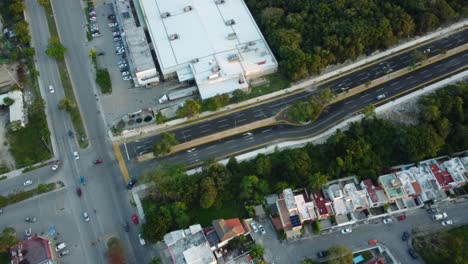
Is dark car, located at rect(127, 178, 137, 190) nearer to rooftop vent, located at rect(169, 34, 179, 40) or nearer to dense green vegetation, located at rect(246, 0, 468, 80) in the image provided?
rooftop vent, located at rect(169, 34, 179, 40)

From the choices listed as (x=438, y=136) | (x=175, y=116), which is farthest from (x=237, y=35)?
(x=438, y=136)

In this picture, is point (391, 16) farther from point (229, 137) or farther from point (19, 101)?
point (19, 101)

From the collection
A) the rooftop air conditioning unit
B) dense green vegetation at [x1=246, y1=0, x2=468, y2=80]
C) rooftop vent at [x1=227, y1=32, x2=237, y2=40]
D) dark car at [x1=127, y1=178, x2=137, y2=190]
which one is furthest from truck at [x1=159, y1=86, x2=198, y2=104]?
dense green vegetation at [x1=246, y1=0, x2=468, y2=80]

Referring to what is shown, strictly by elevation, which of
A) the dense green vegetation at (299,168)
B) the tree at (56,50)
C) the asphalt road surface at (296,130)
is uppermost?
the tree at (56,50)

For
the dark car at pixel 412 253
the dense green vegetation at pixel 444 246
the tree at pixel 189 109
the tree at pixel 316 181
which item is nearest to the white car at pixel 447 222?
the dense green vegetation at pixel 444 246

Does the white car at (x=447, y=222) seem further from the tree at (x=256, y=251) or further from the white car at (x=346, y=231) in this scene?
the tree at (x=256, y=251)

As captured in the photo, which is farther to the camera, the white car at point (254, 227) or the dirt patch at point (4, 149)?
the dirt patch at point (4, 149)
